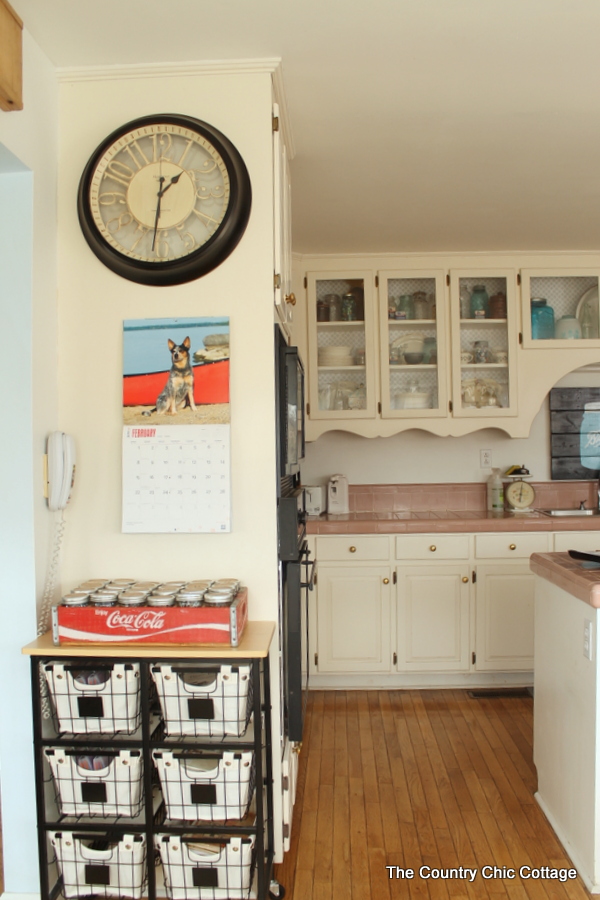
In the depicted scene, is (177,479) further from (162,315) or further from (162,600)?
(162,315)

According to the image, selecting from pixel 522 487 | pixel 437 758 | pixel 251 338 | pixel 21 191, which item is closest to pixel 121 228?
pixel 21 191

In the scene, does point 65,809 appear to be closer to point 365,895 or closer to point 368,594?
point 365,895

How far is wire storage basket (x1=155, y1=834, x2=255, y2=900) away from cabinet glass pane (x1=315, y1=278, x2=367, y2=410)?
235 centimetres

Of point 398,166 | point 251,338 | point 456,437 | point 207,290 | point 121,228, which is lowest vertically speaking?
point 456,437

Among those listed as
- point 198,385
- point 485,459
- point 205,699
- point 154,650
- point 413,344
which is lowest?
point 205,699

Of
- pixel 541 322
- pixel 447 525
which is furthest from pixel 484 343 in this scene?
pixel 447 525

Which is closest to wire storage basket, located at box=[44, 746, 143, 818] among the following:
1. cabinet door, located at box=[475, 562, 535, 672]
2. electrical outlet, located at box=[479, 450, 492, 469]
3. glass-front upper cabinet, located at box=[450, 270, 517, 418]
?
cabinet door, located at box=[475, 562, 535, 672]

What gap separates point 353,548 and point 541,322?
1697 millimetres

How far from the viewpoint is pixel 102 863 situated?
1.71 metres

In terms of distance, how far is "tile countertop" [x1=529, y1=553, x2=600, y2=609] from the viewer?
181cm

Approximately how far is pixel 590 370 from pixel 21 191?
3343 mm

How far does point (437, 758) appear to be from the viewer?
8.72ft

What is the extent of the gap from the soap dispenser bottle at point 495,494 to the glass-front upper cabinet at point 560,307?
0.82 m

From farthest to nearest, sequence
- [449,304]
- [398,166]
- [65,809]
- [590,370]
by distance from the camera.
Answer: [590,370], [449,304], [398,166], [65,809]
